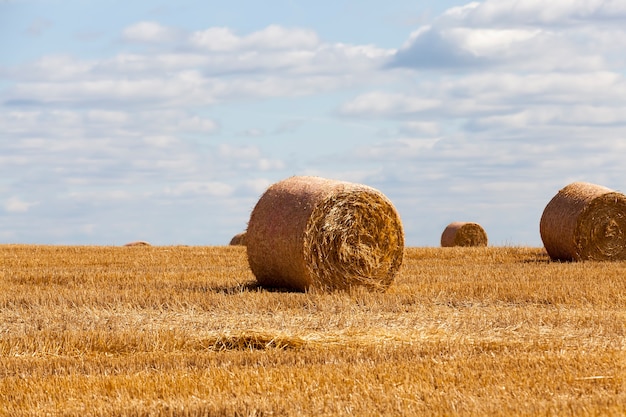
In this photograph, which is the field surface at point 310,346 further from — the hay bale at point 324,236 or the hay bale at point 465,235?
the hay bale at point 465,235

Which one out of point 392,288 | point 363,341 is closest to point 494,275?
point 392,288

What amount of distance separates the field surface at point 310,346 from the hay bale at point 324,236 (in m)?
0.40

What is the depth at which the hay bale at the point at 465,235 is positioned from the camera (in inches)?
1110

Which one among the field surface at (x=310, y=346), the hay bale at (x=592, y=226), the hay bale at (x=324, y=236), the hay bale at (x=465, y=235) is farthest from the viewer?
the hay bale at (x=465, y=235)

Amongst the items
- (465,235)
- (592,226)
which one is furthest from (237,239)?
(592,226)

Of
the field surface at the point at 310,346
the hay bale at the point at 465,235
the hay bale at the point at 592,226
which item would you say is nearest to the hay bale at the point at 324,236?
the field surface at the point at 310,346

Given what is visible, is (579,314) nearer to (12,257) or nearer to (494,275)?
(494,275)

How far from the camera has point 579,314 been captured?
35.3ft

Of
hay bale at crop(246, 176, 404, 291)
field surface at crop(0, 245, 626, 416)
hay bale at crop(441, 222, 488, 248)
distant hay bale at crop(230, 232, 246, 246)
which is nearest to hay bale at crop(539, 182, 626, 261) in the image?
field surface at crop(0, 245, 626, 416)

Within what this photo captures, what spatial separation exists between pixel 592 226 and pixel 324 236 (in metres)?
8.66

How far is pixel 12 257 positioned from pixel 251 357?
14183 mm

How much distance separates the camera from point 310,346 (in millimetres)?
8805

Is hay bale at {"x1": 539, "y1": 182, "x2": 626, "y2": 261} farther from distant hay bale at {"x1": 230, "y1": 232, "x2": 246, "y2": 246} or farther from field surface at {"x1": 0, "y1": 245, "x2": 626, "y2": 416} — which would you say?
distant hay bale at {"x1": 230, "y1": 232, "x2": 246, "y2": 246}

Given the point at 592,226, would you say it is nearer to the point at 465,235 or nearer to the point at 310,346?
the point at 465,235
